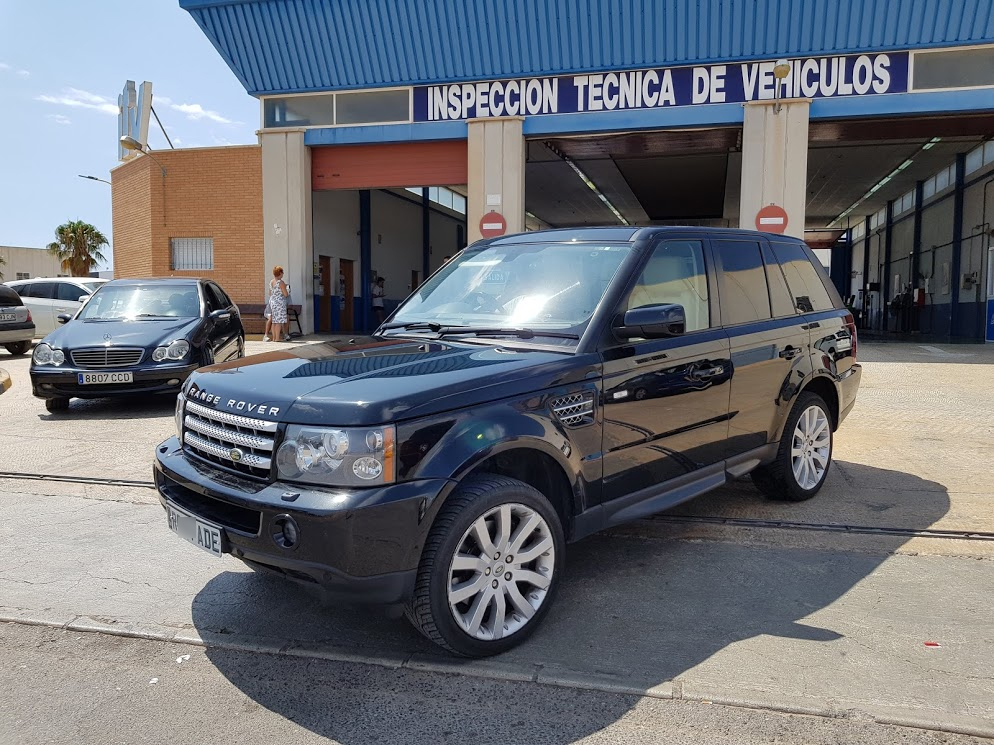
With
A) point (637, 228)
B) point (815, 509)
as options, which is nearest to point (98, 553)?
point (637, 228)

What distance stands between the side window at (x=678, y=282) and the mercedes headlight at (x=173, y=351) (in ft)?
20.1

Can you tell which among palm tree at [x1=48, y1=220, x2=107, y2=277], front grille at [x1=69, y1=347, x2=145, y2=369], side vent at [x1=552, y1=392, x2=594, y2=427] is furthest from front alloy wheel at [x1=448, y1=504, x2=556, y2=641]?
palm tree at [x1=48, y1=220, x2=107, y2=277]

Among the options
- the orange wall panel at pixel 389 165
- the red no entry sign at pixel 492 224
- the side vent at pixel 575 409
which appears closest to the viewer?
the side vent at pixel 575 409

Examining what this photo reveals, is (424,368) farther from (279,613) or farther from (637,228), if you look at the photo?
(637,228)

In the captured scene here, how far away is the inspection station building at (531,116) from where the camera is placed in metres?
15.9

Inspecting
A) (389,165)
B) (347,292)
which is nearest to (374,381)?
(389,165)

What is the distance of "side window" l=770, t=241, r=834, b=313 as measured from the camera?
17.2 ft

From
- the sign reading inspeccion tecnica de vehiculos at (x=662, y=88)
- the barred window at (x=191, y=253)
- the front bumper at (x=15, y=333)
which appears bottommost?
the front bumper at (x=15, y=333)

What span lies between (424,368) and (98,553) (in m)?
2.42

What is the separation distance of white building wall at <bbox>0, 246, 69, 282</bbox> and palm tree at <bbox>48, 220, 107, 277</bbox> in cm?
667

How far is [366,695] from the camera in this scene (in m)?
2.85

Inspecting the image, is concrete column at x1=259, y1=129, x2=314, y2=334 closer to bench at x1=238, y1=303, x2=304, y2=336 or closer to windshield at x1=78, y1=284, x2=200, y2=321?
bench at x1=238, y1=303, x2=304, y2=336

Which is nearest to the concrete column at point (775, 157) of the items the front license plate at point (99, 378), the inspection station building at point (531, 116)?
the inspection station building at point (531, 116)

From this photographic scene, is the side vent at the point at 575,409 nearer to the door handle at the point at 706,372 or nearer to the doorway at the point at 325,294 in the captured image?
the door handle at the point at 706,372
